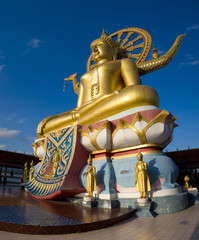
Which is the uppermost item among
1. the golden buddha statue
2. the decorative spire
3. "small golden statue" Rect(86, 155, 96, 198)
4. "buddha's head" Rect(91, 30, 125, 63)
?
"buddha's head" Rect(91, 30, 125, 63)

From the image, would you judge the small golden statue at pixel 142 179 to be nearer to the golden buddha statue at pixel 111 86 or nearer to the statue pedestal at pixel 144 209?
the statue pedestal at pixel 144 209

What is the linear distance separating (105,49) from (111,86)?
7.47 ft

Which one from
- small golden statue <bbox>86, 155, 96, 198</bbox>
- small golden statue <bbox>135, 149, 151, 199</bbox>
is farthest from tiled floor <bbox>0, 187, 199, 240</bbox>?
small golden statue <bbox>86, 155, 96, 198</bbox>

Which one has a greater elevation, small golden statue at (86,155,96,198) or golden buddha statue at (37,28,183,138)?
golden buddha statue at (37,28,183,138)

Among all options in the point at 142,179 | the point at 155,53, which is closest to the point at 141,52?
the point at 155,53

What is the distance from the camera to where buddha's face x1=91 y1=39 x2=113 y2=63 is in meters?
9.06

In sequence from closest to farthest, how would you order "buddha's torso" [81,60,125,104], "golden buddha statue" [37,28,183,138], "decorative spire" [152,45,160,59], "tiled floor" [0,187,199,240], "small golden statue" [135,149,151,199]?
1. "tiled floor" [0,187,199,240]
2. "small golden statue" [135,149,151,199]
3. "golden buddha statue" [37,28,183,138]
4. "buddha's torso" [81,60,125,104]
5. "decorative spire" [152,45,160,59]

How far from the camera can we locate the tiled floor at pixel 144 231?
2912mm

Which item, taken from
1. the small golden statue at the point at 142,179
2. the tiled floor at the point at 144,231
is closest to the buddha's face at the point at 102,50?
the small golden statue at the point at 142,179

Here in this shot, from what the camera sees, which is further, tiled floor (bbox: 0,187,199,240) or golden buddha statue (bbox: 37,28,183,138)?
golden buddha statue (bbox: 37,28,183,138)

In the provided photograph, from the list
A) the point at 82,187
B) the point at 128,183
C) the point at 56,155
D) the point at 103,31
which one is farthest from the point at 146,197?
the point at 103,31

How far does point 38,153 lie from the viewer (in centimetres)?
855

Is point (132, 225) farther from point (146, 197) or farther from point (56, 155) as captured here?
point (56, 155)

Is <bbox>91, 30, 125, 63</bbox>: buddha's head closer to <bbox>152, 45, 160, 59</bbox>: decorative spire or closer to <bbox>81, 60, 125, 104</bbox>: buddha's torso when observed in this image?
<bbox>81, 60, 125, 104</bbox>: buddha's torso
